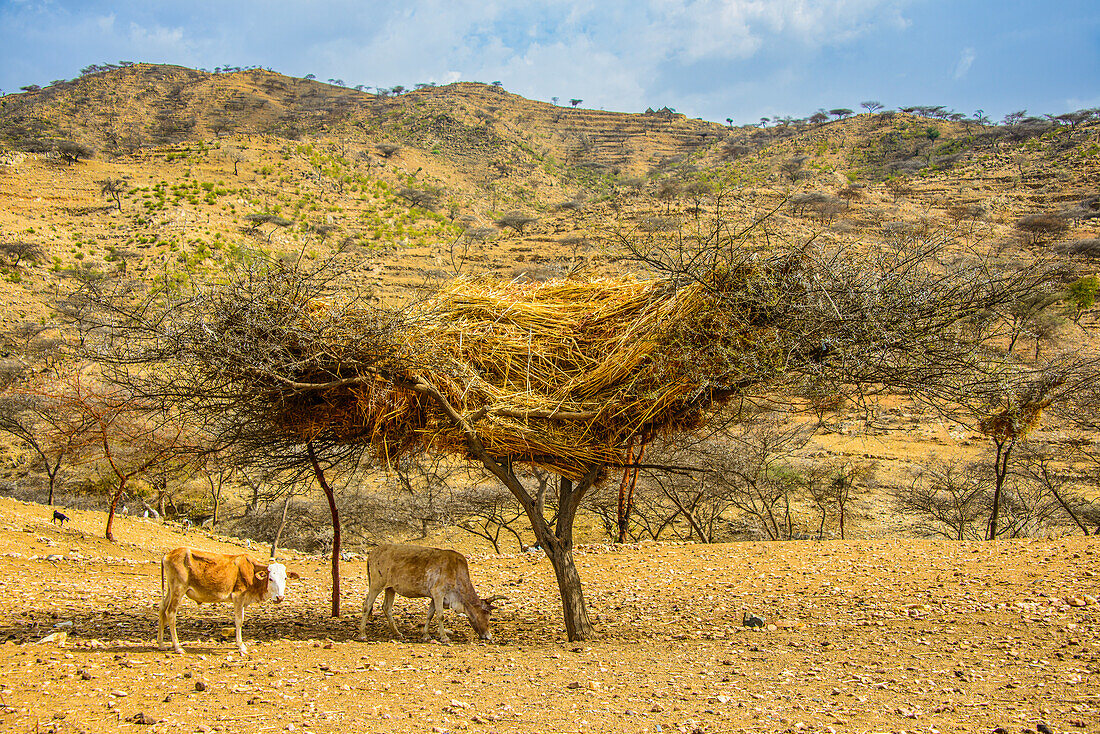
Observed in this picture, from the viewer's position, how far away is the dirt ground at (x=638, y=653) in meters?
4.87

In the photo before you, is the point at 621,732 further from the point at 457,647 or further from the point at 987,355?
the point at 987,355

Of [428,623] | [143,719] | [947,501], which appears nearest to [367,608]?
[428,623]

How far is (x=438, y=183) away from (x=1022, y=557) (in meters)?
70.4

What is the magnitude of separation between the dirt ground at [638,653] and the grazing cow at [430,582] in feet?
1.47

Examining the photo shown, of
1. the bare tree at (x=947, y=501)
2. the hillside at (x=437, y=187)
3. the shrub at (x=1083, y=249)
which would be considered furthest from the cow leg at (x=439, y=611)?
the shrub at (x=1083, y=249)

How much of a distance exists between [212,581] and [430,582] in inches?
102

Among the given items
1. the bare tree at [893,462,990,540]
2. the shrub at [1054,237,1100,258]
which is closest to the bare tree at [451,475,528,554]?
the bare tree at [893,462,990,540]

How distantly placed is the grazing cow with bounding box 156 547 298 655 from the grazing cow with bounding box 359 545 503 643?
1.41 meters

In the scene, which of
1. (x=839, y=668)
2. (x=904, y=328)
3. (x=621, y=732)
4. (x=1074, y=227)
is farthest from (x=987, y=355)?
(x=1074, y=227)

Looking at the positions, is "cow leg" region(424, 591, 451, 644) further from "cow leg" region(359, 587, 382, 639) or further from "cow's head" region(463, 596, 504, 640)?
"cow leg" region(359, 587, 382, 639)

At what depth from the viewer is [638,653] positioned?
23.6 feet

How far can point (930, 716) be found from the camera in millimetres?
4828

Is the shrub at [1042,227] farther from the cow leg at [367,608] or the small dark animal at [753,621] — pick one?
the cow leg at [367,608]

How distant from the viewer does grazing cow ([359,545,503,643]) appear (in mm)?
8406
